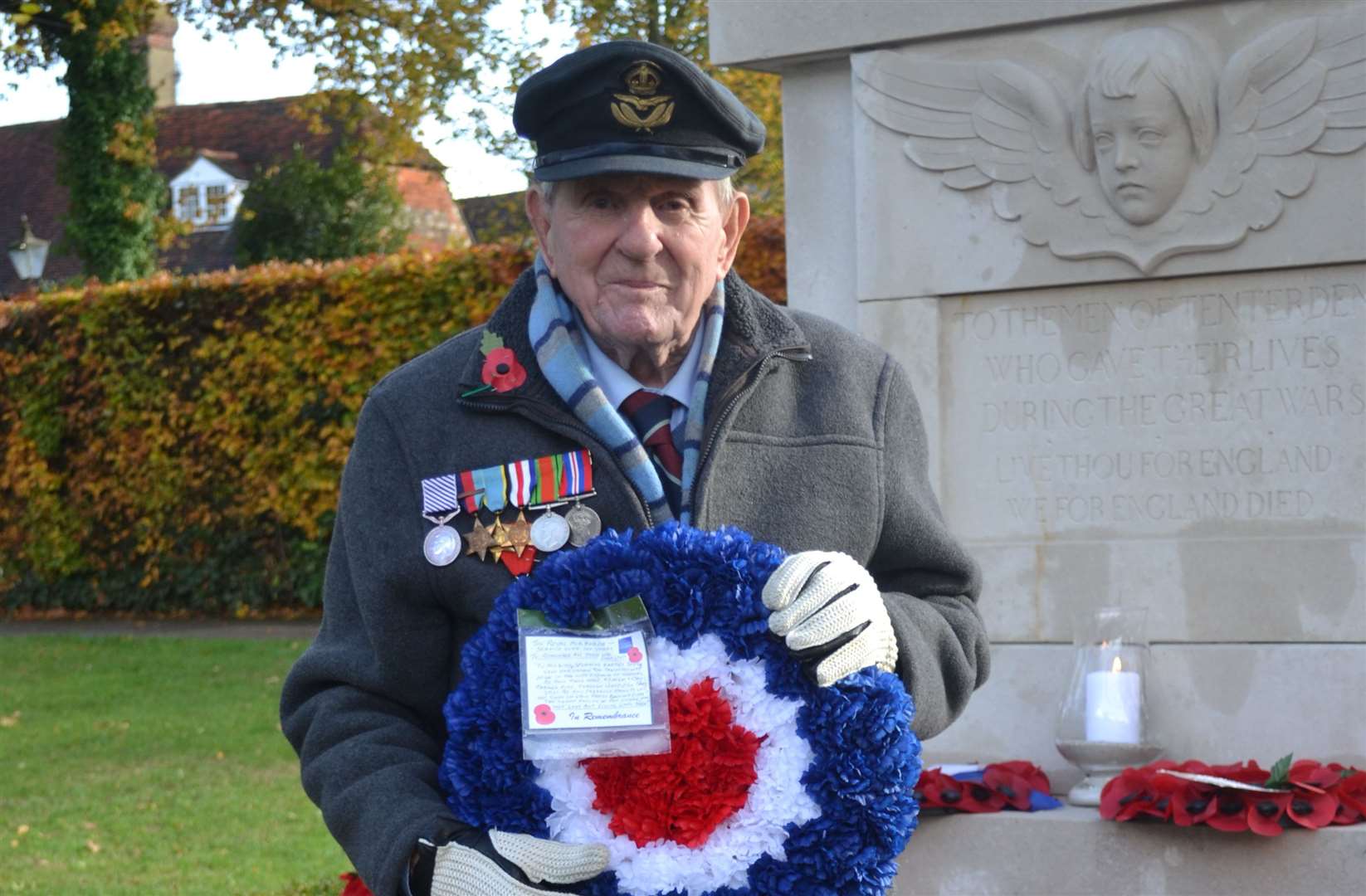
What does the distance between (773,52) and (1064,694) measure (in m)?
2.08

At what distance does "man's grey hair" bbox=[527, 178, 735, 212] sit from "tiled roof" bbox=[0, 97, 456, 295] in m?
30.7

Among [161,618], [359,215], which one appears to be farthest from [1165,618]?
[359,215]

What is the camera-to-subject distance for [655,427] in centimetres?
260

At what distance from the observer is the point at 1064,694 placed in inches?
188

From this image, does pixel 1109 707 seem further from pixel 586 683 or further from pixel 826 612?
pixel 586 683

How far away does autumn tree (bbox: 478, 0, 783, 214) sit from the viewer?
1599 cm

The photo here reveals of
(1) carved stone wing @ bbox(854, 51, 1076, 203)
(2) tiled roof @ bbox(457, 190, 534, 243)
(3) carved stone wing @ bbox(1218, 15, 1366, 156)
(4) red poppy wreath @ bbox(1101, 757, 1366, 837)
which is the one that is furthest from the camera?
(2) tiled roof @ bbox(457, 190, 534, 243)

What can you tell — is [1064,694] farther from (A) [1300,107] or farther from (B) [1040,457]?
(A) [1300,107]

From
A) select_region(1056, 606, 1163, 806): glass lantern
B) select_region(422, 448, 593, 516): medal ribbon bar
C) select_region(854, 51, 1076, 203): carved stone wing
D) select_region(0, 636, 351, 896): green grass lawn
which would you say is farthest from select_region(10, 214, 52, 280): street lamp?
select_region(422, 448, 593, 516): medal ribbon bar

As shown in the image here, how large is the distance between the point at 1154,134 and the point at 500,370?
269cm

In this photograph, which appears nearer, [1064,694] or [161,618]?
[1064,694]

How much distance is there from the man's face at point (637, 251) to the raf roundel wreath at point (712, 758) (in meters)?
0.37

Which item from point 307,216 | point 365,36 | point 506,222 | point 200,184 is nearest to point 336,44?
point 365,36

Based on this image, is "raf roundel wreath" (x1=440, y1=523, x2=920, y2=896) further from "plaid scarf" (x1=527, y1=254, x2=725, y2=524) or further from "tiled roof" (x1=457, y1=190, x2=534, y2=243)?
"tiled roof" (x1=457, y1=190, x2=534, y2=243)
